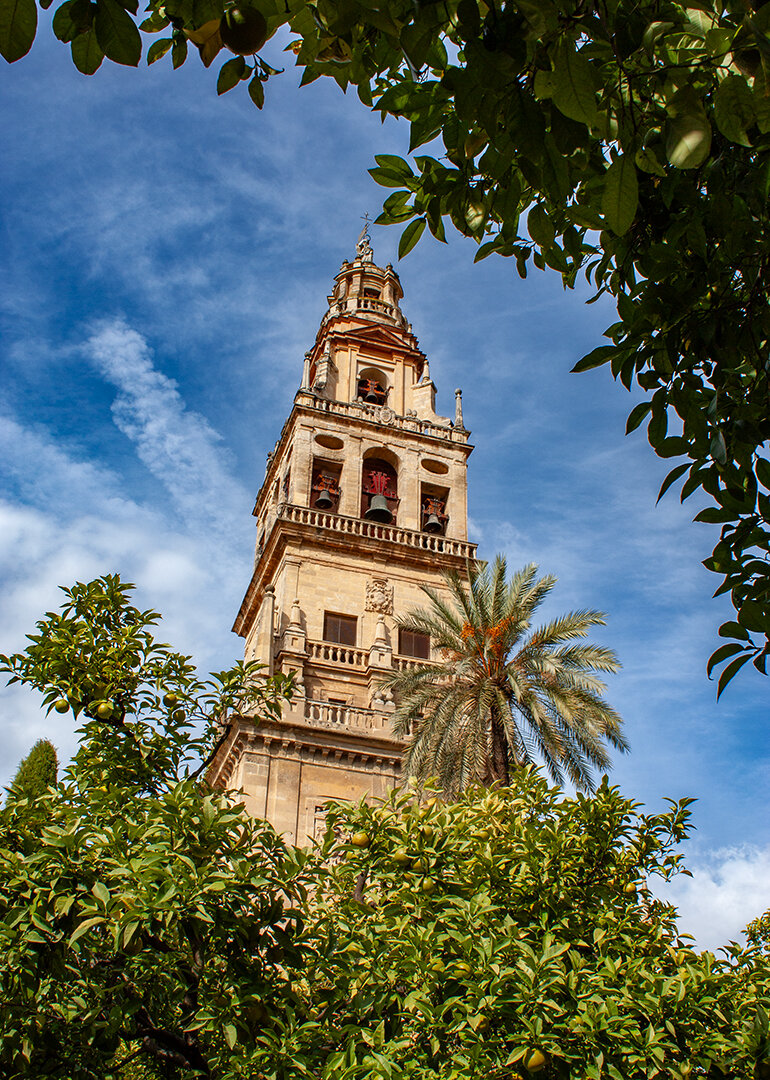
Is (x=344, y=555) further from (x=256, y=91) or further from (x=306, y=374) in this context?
(x=256, y=91)

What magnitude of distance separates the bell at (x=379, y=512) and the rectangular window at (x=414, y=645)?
3.93 m

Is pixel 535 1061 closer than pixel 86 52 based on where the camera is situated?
No

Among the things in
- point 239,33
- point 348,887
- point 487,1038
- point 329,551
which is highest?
point 329,551

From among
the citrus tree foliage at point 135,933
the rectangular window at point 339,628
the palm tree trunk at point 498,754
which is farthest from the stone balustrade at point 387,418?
the citrus tree foliage at point 135,933

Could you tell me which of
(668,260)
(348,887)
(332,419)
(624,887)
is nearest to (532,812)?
(624,887)

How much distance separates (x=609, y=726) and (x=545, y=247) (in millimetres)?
16843

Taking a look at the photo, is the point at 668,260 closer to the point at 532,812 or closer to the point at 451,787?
the point at 532,812

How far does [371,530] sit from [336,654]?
4453mm

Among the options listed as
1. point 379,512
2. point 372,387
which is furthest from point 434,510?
point 372,387

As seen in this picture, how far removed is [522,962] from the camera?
7.07 metres

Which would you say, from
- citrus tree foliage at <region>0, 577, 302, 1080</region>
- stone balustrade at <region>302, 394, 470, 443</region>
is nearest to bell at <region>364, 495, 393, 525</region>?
stone balustrade at <region>302, 394, 470, 443</region>

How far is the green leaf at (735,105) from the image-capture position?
2398mm

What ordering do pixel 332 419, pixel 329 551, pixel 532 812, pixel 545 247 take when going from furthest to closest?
pixel 332 419
pixel 329 551
pixel 532 812
pixel 545 247

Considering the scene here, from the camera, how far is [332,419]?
3219cm
